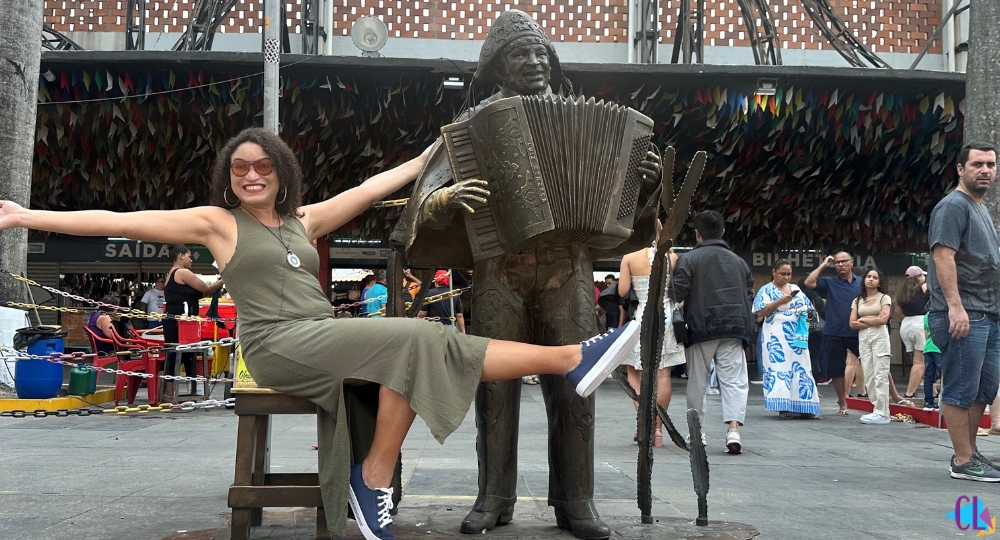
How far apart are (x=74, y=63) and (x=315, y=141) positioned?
11.4ft

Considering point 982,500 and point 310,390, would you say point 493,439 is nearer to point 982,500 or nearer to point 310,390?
point 310,390

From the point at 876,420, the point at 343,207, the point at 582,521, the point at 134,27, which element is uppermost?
the point at 134,27

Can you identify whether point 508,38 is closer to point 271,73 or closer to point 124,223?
point 124,223

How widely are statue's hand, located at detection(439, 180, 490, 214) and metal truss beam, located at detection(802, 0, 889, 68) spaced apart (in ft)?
39.2

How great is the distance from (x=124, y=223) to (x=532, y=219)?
1.59 metres

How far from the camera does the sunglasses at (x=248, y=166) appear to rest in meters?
3.72

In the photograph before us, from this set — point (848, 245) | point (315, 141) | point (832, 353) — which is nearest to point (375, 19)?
point (315, 141)

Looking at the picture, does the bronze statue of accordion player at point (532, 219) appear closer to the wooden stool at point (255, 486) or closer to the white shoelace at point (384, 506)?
the white shoelace at point (384, 506)

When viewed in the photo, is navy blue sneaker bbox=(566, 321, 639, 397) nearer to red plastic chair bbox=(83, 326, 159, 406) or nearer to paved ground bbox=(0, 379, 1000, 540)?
paved ground bbox=(0, 379, 1000, 540)

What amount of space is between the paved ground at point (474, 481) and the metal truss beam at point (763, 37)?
21.5ft

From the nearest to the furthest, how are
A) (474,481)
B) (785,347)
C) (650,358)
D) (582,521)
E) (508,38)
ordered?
(582,521), (650,358), (508,38), (474,481), (785,347)

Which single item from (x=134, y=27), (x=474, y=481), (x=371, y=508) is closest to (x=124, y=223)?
(x=371, y=508)

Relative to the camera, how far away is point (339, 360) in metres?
3.33

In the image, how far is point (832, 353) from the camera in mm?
10781
